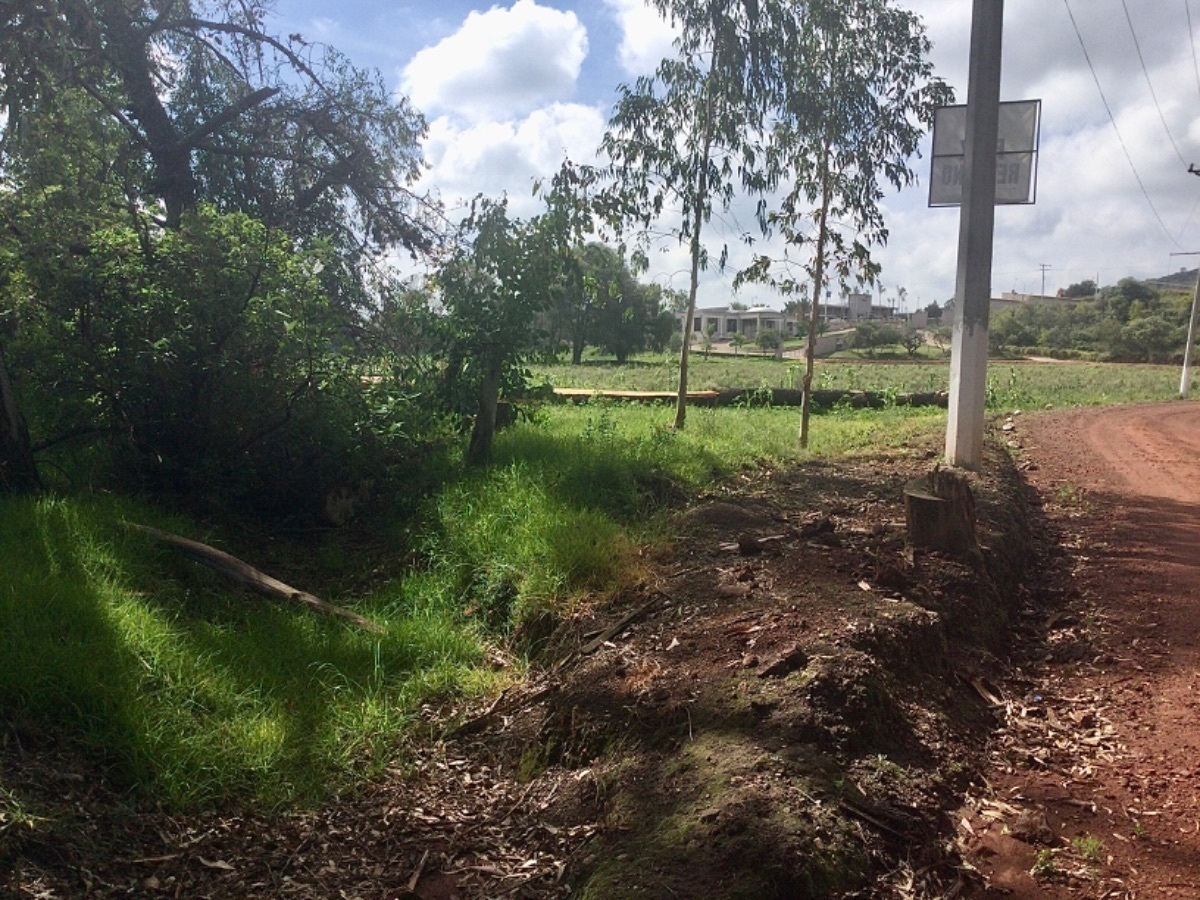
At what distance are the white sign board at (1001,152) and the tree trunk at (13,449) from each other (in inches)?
327

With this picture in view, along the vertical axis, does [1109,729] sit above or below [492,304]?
below

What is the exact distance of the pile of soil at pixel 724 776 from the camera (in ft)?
10.2

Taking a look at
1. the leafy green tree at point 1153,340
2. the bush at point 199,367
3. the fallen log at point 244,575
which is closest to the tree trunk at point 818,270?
the bush at point 199,367

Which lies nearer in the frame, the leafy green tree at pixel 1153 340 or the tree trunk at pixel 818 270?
the tree trunk at pixel 818 270

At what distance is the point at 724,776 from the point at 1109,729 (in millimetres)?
1965

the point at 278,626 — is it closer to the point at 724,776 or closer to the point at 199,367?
the point at 199,367

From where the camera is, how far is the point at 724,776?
3.42 meters

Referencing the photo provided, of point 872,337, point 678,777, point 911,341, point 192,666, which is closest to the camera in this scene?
point 678,777

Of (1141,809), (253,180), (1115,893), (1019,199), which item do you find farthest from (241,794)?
(253,180)

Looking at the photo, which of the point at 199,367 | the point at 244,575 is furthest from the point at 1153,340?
the point at 244,575

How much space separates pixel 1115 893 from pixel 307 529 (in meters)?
6.47

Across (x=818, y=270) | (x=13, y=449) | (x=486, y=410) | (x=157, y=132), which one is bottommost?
(x=13, y=449)

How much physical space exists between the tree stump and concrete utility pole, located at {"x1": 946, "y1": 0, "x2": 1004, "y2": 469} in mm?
3884

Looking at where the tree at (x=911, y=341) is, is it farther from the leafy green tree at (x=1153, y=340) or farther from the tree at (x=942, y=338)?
the leafy green tree at (x=1153, y=340)
